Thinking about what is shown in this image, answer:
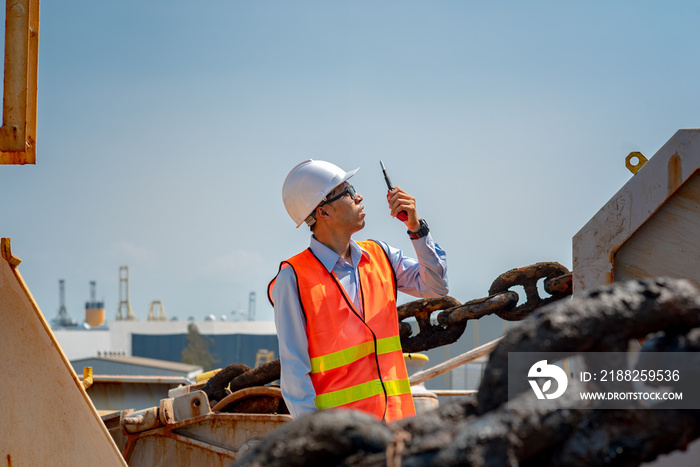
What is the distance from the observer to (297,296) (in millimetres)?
3746

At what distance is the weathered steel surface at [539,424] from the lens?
3.71 feet

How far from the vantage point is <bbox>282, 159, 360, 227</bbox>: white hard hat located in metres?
4.00

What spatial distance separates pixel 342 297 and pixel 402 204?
56 cm

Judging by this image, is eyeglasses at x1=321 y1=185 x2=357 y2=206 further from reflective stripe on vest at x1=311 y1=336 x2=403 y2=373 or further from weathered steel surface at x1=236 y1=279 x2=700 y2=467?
weathered steel surface at x1=236 y1=279 x2=700 y2=467

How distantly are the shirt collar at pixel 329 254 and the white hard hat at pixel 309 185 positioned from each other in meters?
0.17

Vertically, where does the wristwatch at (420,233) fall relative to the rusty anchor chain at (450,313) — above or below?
above

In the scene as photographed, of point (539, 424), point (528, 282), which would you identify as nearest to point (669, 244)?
point (528, 282)

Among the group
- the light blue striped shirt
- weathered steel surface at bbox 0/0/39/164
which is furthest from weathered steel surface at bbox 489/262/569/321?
weathered steel surface at bbox 0/0/39/164

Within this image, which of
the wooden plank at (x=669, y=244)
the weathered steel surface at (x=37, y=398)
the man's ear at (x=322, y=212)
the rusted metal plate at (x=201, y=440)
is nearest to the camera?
the wooden plank at (x=669, y=244)

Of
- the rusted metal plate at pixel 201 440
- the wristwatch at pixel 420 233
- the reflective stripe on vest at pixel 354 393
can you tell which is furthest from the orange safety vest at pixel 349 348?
the rusted metal plate at pixel 201 440

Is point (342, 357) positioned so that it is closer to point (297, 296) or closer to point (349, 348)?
point (349, 348)

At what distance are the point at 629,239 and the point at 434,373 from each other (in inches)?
70.1

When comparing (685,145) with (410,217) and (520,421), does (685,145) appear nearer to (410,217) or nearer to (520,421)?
(410,217)

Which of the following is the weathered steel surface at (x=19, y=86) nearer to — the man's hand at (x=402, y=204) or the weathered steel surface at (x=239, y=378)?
the man's hand at (x=402, y=204)
